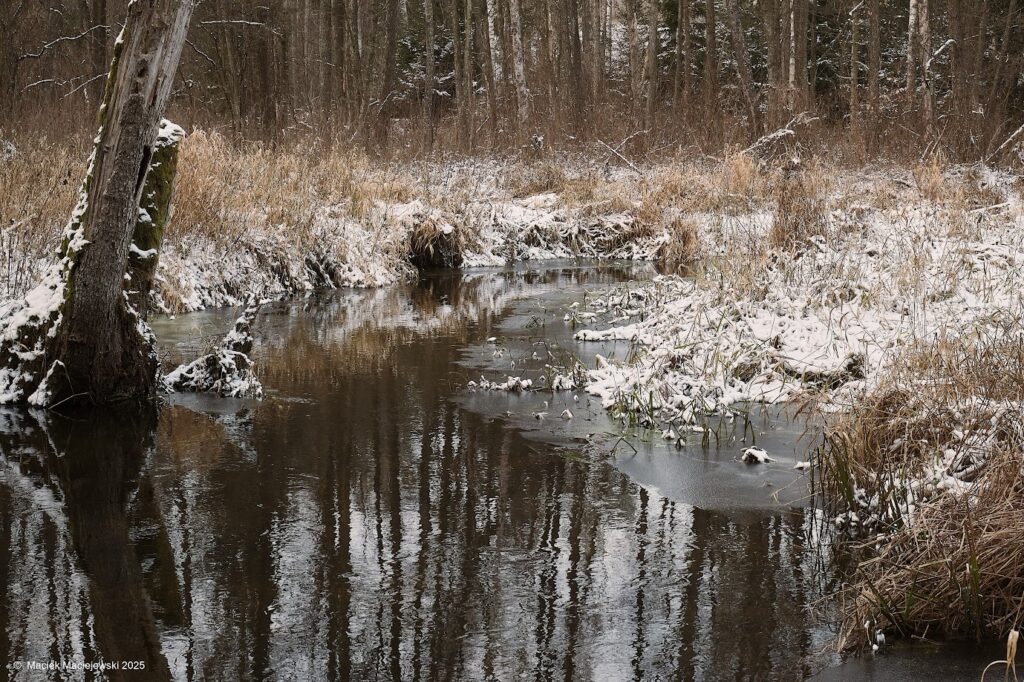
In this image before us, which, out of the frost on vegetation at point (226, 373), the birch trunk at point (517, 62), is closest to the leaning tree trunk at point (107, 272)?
the frost on vegetation at point (226, 373)

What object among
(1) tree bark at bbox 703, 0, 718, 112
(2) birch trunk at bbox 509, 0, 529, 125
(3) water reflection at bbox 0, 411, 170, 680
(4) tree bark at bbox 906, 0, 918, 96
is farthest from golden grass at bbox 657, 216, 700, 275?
(2) birch trunk at bbox 509, 0, 529, 125

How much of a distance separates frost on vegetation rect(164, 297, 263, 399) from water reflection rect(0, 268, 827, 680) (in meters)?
0.52

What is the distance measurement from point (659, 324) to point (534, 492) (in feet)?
13.8

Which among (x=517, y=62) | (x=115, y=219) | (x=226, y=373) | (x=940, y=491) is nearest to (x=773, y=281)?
(x=226, y=373)

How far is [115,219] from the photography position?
Result: 621cm

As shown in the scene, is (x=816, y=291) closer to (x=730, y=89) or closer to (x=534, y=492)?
(x=534, y=492)

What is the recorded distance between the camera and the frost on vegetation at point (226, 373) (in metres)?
6.98

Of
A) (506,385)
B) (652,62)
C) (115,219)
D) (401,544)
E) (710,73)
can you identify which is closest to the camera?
(401,544)

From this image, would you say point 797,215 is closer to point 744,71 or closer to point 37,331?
point 37,331

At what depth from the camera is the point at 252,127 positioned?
16.7 m

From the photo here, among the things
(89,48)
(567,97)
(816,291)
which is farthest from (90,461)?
(567,97)

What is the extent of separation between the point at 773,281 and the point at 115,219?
532cm

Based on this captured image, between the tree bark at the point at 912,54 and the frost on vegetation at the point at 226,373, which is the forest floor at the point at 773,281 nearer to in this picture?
the frost on vegetation at the point at 226,373

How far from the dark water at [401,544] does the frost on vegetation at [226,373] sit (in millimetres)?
172
